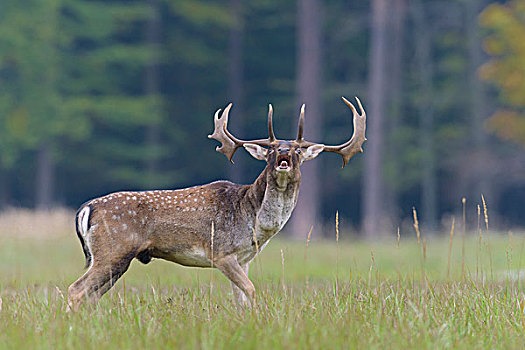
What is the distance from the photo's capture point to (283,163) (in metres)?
7.02

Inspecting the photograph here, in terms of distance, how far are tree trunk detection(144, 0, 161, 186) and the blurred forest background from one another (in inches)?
2.8

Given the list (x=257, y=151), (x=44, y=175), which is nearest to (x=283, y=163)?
(x=257, y=151)

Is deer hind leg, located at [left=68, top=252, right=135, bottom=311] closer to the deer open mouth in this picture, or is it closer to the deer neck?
the deer neck

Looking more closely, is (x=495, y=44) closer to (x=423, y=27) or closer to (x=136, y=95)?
(x=423, y=27)

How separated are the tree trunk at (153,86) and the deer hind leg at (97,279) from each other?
21653 mm

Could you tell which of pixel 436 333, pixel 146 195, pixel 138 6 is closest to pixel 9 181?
pixel 138 6

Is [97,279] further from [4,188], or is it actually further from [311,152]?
[4,188]

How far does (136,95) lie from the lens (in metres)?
31.2

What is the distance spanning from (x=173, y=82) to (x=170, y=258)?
25.2 m

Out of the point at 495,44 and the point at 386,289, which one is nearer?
the point at 386,289

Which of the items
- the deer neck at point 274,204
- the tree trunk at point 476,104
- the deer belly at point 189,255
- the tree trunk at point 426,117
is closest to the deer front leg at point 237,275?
the deer belly at point 189,255

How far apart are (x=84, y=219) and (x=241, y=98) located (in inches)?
932

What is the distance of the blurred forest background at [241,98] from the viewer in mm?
26656

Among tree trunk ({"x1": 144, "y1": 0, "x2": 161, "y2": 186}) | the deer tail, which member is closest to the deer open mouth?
the deer tail
